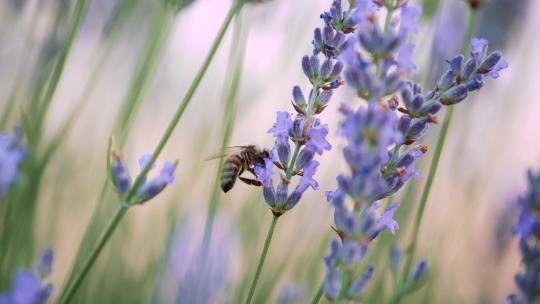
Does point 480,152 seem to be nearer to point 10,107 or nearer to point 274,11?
point 274,11

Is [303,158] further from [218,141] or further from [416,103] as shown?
[218,141]

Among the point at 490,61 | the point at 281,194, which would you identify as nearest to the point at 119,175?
the point at 281,194

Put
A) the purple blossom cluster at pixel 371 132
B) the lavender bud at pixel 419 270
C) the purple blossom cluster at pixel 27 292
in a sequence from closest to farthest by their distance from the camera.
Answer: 1. the purple blossom cluster at pixel 371 132
2. the purple blossom cluster at pixel 27 292
3. the lavender bud at pixel 419 270

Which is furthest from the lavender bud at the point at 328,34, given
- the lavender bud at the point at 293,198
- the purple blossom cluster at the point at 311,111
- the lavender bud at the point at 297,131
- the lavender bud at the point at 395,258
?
the lavender bud at the point at 395,258

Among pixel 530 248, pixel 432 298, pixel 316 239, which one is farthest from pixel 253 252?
pixel 530 248

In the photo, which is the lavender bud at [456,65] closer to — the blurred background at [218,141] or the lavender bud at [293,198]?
the lavender bud at [293,198]

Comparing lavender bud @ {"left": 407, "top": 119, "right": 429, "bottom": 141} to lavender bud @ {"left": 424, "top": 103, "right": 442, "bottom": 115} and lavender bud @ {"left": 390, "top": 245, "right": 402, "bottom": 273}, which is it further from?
lavender bud @ {"left": 390, "top": 245, "right": 402, "bottom": 273}
